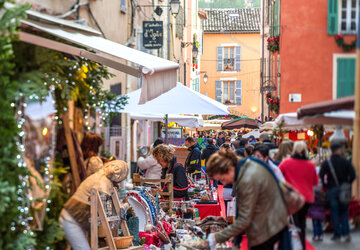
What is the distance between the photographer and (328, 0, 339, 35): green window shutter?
427 cm

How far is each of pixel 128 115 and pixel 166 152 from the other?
17.5ft

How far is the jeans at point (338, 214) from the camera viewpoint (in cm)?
396

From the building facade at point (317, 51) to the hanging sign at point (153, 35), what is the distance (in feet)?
39.4

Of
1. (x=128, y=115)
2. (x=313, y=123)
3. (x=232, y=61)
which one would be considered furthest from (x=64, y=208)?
(x=232, y=61)

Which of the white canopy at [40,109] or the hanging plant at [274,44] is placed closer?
the hanging plant at [274,44]

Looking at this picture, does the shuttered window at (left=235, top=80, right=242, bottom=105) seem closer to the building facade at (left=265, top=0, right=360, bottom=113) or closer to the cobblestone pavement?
the building facade at (left=265, top=0, right=360, bottom=113)

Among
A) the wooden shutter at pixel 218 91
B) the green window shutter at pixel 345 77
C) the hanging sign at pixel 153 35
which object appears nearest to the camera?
the green window shutter at pixel 345 77

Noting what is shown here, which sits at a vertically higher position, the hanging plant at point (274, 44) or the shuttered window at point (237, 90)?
the shuttered window at point (237, 90)

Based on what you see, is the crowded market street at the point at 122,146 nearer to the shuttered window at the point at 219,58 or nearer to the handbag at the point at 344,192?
the handbag at the point at 344,192

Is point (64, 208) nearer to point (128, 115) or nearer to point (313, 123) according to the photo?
point (313, 123)

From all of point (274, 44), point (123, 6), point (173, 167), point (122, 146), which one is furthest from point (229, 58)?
point (274, 44)

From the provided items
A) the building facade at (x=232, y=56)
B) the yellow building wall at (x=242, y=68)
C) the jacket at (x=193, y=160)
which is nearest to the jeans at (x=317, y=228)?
the jacket at (x=193, y=160)

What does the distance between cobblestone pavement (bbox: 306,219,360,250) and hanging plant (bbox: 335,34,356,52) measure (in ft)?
3.88

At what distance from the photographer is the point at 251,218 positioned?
4.60m
